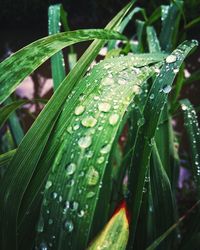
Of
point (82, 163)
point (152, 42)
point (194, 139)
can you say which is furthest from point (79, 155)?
point (152, 42)

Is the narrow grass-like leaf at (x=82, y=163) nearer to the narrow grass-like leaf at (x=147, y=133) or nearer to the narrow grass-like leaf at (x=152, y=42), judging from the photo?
the narrow grass-like leaf at (x=147, y=133)

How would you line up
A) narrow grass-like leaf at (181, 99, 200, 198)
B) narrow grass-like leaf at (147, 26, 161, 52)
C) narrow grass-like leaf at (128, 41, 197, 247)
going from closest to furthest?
narrow grass-like leaf at (128, 41, 197, 247), narrow grass-like leaf at (181, 99, 200, 198), narrow grass-like leaf at (147, 26, 161, 52)

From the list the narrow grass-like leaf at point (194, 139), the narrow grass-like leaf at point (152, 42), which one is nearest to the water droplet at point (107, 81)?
the narrow grass-like leaf at point (194, 139)

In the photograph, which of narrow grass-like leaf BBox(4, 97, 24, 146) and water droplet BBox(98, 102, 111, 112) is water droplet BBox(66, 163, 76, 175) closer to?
water droplet BBox(98, 102, 111, 112)

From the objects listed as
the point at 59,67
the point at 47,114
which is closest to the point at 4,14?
the point at 59,67

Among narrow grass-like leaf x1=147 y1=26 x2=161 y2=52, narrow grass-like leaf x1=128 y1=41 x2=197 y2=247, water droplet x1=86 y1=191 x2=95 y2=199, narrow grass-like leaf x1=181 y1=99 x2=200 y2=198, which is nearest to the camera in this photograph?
water droplet x1=86 y1=191 x2=95 y2=199

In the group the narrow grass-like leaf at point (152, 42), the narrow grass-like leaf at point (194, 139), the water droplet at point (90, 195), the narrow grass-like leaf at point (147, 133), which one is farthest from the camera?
the narrow grass-like leaf at point (152, 42)

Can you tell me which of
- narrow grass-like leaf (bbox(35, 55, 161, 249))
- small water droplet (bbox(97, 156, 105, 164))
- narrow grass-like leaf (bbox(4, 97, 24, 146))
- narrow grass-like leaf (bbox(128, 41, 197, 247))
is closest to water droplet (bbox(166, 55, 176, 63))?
narrow grass-like leaf (bbox(128, 41, 197, 247))
